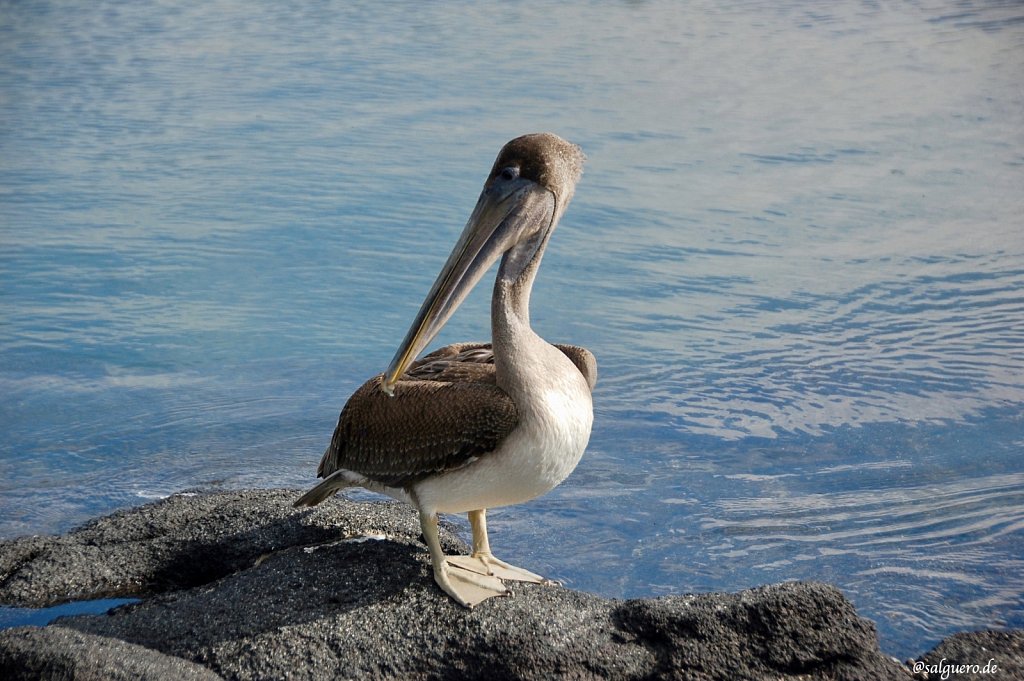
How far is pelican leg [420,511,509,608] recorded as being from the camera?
11.2 ft

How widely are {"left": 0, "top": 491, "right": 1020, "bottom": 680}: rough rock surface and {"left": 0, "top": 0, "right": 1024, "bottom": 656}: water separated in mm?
797

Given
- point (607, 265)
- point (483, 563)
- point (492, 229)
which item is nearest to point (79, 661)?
point (483, 563)

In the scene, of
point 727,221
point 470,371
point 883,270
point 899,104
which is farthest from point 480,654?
point 899,104

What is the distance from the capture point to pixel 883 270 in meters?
7.83

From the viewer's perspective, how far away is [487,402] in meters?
3.33

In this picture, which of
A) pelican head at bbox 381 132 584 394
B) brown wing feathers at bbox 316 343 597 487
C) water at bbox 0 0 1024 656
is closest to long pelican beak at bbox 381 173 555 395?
pelican head at bbox 381 132 584 394

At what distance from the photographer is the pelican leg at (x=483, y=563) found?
3.65 metres

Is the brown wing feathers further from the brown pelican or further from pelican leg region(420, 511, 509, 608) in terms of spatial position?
→ pelican leg region(420, 511, 509, 608)

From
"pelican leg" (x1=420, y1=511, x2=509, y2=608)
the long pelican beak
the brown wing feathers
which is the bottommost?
"pelican leg" (x1=420, y1=511, x2=509, y2=608)

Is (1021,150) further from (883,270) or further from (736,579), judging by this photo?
(736,579)

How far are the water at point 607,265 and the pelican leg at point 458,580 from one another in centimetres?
90

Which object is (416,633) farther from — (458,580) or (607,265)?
(607,265)

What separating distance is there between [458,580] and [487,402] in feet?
1.91

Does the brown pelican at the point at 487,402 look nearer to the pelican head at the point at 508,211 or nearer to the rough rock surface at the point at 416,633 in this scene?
the pelican head at the point at 508,211
